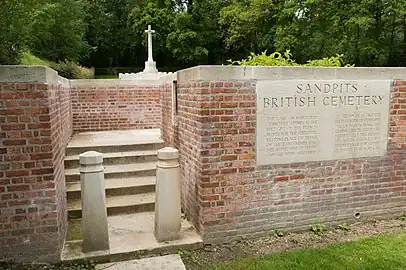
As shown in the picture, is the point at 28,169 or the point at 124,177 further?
the point at 124,177

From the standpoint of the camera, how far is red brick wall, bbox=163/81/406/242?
12.5ft

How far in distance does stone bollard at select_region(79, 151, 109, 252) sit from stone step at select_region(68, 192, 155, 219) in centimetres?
99

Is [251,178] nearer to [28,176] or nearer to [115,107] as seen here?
[28,176]

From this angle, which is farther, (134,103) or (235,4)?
(235,4)

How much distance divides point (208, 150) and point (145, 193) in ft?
5.67

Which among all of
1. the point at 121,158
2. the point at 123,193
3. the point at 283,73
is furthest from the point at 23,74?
the point at 283,73

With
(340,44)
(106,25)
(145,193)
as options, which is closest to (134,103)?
(145,193)

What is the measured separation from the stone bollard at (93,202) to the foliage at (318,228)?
2.44m

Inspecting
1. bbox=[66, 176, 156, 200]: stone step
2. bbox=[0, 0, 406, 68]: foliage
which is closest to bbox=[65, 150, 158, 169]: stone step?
bbox=[66, 176, 156, 200]: stone step

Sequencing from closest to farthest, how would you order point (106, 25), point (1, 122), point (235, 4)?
1. point (1, 122)
2. point (235, 4)
3. point (106, 25)

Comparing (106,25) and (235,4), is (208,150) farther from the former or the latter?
(106,25)

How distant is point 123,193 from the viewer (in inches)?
197

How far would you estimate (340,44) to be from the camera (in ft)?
67.3

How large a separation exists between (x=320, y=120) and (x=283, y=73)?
74 cm
